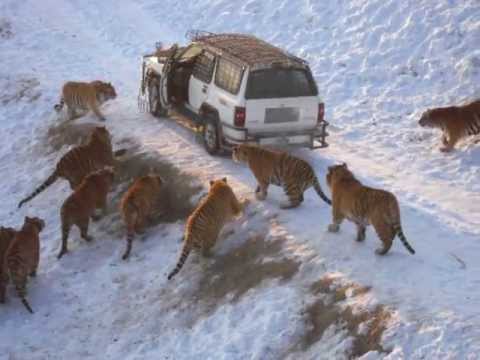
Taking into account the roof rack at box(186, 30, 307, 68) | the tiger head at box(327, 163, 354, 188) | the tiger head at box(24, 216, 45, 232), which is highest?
A: the roof rack at box(186, 30, 307, 68)

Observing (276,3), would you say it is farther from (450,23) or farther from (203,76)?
(203,76)

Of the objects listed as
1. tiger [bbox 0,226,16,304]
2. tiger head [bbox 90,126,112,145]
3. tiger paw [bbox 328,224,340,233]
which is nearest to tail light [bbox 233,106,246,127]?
tiger head [bbox 90,126,112,145]

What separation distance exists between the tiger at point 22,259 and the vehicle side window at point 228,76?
4.55m

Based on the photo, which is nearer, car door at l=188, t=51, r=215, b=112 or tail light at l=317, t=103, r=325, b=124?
tail light at l=317, t=103, r=325, b=124

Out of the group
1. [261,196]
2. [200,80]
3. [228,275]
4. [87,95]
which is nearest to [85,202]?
[261,196]

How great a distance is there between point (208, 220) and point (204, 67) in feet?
15.6

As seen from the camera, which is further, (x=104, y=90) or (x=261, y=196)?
(x=104, y=90)

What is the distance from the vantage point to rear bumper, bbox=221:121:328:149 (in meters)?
13.3

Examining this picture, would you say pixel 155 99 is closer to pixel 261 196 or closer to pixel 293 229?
pixel 261 196

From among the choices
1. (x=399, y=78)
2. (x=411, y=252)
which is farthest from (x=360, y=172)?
(x=399, y=78)

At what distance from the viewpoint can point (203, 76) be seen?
47.8 feet

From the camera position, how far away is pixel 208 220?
35.6 feet

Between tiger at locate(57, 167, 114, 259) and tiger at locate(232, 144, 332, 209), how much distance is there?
2590 millimetres

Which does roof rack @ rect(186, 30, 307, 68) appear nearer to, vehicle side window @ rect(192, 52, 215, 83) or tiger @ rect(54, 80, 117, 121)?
vehicle side window @ rect(192, 52, 215, 83)
